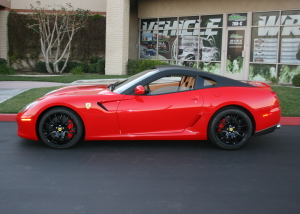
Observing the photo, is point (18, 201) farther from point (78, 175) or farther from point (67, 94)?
point (67, 94)

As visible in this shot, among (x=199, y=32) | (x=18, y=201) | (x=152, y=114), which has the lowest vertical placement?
(x=18, y=201)

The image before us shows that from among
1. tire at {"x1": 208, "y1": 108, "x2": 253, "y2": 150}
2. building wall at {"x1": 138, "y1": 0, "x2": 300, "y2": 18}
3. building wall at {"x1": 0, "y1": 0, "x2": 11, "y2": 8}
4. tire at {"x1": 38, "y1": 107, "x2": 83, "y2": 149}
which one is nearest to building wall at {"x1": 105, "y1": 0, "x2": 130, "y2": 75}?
building wall at {"x1": 138, "y1": 0, "x2": 300, "y2": 18}

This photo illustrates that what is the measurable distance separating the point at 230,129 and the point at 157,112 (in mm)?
1236

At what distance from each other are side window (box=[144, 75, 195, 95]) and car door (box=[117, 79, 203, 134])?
0.41ft

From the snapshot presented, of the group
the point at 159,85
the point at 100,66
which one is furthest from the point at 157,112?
the point at 100,66

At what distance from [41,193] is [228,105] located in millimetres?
3295

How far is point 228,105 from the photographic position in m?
6.16

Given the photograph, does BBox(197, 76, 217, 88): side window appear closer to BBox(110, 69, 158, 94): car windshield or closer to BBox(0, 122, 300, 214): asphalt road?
BBox(110, 69, 158, 94): car windshield

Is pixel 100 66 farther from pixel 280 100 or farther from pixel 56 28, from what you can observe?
pixel 280 100

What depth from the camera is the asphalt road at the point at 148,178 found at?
156 inches

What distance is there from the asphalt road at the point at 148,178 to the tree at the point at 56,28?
14.4 m

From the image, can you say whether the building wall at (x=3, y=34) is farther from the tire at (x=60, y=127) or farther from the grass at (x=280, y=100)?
the tire at (x=60, y=127)

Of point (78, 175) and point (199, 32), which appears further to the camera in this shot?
point (199, 32)

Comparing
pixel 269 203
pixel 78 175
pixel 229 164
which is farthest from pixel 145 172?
pixel 269 203
